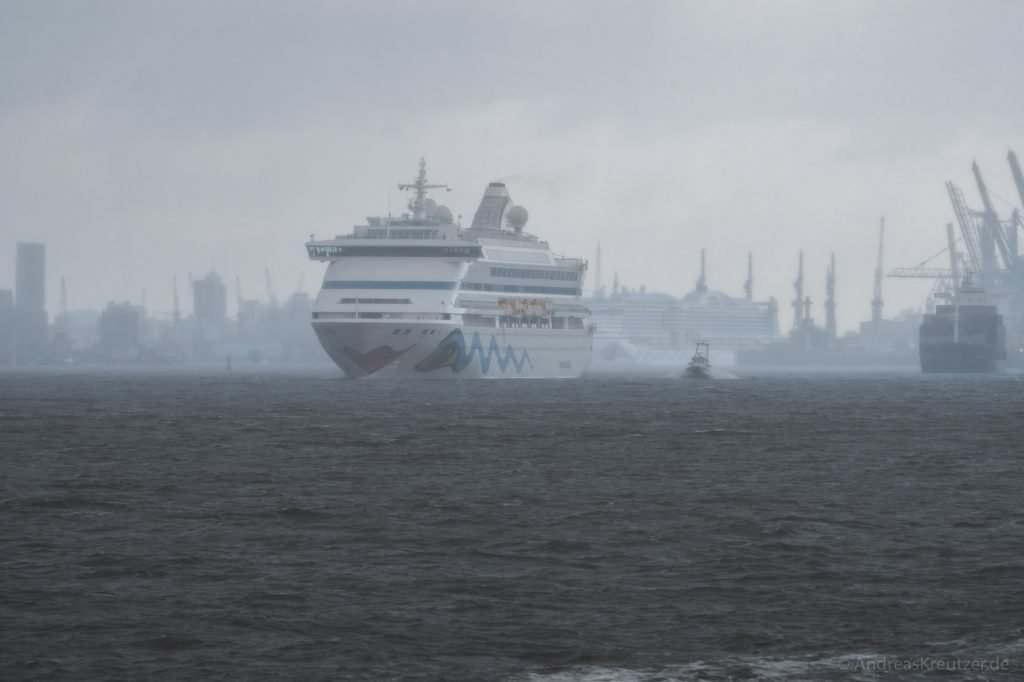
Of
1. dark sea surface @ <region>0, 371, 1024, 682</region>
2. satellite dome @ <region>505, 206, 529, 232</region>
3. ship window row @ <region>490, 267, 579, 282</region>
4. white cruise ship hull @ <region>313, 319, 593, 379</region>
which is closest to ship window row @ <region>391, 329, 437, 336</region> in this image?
white cruise ship hull @ <region>313, 319, 593, 379</region>

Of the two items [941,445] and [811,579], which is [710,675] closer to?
[811,579]

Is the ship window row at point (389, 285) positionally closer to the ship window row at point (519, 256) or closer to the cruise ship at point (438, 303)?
the cruise ship at point (438, 303)

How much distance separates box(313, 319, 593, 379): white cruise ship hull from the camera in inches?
4818

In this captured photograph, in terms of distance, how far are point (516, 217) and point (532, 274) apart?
1278cm

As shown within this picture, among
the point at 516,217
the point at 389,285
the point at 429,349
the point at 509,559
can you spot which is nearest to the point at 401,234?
the point at 389,285

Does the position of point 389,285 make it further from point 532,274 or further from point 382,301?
Answer: point 532,274

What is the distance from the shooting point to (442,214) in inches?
5768

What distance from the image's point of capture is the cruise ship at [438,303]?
404 ft

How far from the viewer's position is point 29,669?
67.7 ft

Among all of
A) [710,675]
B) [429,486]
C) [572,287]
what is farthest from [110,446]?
[572,287]

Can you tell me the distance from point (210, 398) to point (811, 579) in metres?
85.8

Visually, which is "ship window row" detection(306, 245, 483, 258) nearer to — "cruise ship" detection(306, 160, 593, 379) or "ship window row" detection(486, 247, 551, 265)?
"cruise ship" detection(306, 160, 593, 379)

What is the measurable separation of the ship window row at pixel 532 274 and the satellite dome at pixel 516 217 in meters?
7.72

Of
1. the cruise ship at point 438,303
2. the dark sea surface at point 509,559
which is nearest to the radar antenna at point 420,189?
the cruise ship at point 438,303
